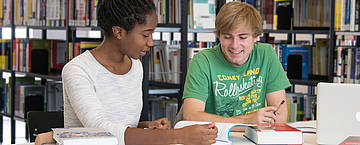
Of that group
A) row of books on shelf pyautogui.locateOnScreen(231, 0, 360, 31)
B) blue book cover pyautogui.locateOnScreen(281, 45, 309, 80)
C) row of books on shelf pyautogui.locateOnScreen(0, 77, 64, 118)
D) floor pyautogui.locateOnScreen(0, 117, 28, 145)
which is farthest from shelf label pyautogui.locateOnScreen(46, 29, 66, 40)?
blue book cover pyautogui.locateOnScreen(281, 45, 309, 80)

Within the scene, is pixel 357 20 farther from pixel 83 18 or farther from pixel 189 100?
pixel 83 18

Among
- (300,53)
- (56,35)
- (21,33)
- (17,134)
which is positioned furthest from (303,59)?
(21,33)

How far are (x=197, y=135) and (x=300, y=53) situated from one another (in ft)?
6.13

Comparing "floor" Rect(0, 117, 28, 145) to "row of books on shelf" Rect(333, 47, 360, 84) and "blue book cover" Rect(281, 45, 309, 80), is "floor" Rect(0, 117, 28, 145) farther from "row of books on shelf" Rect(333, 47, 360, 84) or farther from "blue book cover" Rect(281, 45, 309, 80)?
"row of books on shelf" Rect(333, 47, 360, 84)

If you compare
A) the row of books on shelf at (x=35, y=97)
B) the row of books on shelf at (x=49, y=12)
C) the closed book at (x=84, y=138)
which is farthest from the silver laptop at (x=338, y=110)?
the row of books on shelf at (x=35, y=97)

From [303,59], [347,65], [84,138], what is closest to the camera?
[84,138]

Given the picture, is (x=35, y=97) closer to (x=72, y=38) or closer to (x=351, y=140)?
(x=72, y=38)

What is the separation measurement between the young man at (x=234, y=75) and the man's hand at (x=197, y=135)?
0.49 metres

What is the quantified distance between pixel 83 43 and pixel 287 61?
144 centimetres

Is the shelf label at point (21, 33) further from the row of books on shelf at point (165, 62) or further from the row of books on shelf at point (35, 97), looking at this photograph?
the row of books on shelf at point (165, 62)

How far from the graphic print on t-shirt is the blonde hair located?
0.64 ft

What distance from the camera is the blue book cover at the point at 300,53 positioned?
330 centimetres

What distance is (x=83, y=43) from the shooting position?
3775 millimetres

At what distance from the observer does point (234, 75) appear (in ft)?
7.51
